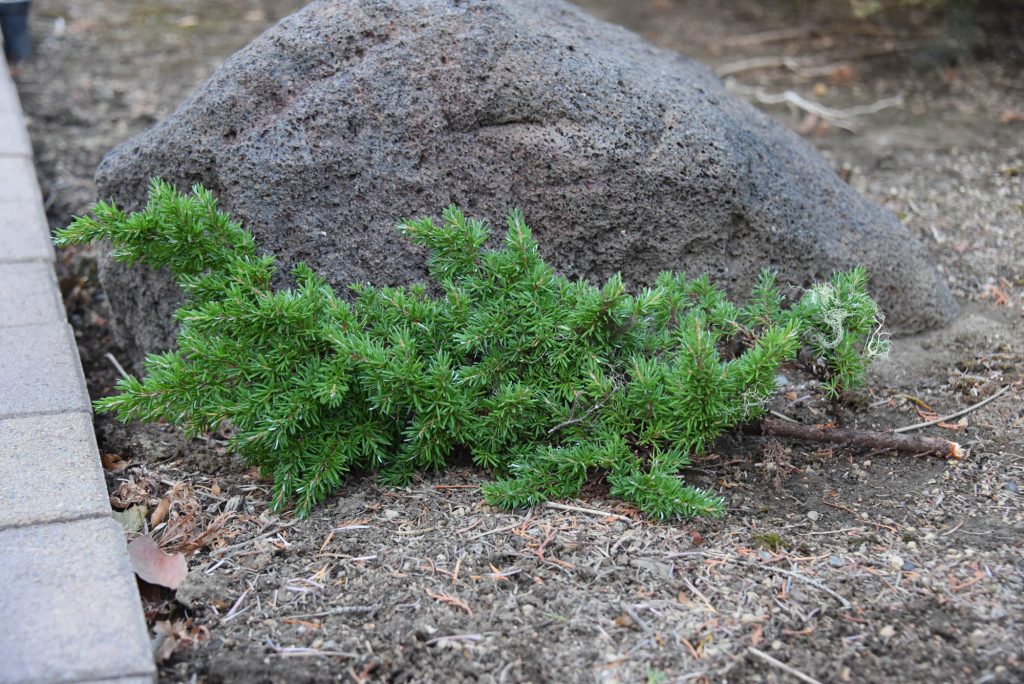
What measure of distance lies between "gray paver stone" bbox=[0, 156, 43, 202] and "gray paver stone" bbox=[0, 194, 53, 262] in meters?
0.02

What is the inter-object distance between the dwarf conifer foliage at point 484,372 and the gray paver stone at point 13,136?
237cm

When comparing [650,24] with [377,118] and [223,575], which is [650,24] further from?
[223,575]

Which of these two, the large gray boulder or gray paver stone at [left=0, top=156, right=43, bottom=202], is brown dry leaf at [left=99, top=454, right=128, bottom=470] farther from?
gray paver stone at [left=0, top=156, right=43, bottom=202]

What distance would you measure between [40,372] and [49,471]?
0.57 meters

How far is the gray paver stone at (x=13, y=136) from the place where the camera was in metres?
4.93

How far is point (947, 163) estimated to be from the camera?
516 centimetres

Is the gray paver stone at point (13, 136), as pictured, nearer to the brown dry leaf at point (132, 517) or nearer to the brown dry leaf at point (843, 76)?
the brown dry leaf at point (132, 517)

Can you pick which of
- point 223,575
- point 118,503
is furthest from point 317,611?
point 118,503

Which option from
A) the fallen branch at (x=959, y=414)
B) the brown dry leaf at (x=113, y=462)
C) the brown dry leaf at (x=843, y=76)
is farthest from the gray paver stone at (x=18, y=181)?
the brown dry leaf at (x=843, y=76)

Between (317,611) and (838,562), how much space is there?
1.30 metres

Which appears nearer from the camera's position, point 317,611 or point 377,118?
point 317,611

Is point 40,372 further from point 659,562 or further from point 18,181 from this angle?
point 659,562

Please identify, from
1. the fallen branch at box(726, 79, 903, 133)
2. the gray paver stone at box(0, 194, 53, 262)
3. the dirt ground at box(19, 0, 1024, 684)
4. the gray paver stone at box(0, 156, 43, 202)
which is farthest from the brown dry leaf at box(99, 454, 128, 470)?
the fallen branch at box(726, 79, 903, 133)

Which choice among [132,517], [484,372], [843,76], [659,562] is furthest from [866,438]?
[843,76]
